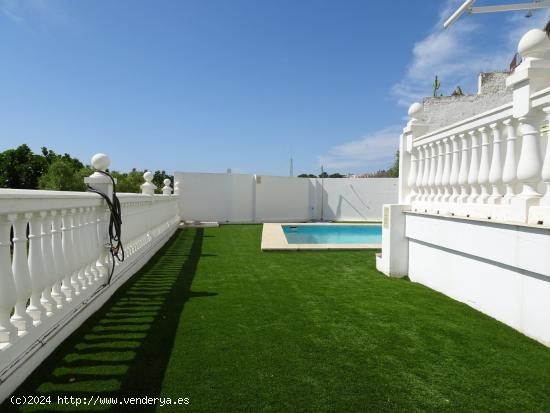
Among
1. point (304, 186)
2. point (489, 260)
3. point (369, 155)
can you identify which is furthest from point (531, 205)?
point (369, 155)

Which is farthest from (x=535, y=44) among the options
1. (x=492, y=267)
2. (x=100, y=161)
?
(x=100, y=161)

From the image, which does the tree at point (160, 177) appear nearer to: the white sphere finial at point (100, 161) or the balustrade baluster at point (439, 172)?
the white sphere finial at point (100, 161)

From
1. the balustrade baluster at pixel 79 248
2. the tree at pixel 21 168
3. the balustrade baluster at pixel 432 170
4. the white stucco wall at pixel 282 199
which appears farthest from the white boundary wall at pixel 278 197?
the tree at pixel 21 168

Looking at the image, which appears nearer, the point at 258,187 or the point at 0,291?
the point at 0,291

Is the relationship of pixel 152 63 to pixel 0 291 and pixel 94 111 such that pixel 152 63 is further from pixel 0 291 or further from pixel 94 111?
pixel 0 291

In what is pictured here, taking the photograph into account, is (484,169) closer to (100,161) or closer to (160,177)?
(100,161)

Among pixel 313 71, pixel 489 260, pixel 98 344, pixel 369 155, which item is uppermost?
pixel 313 71

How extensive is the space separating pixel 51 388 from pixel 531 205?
332 centimetres

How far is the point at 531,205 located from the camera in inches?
104

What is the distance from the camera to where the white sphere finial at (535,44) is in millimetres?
2678

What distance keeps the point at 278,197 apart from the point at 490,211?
584 inches

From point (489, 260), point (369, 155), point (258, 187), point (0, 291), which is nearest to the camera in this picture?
point (0, 291)

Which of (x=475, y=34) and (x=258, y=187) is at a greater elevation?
(x=475, y=34)

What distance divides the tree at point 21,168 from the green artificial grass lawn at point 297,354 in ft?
113
